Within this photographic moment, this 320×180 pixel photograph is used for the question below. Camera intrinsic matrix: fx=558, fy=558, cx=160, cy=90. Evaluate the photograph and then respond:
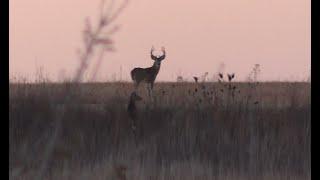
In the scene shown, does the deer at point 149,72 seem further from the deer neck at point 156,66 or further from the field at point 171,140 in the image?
the field at point 171,140

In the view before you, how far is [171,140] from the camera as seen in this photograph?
4316 millimetres

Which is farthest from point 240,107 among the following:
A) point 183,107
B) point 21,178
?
point 21,178

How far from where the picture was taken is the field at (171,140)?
11.1ft

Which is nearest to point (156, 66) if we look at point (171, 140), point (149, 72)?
point (149, 72)

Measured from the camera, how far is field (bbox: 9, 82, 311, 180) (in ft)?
11.1

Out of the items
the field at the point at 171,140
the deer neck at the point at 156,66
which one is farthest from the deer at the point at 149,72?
the field at the point at 171,140

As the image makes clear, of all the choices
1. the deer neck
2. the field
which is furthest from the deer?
the field

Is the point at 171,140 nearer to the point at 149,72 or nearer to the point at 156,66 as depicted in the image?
the point at 156,66

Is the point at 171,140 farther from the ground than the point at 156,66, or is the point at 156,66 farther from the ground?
the point at 156,66

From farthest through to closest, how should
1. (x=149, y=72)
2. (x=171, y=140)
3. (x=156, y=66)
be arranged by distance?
1. (x=149, y=72)
2. (x=156, y=66)
3. (x=171, y=140)

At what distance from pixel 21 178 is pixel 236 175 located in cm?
126

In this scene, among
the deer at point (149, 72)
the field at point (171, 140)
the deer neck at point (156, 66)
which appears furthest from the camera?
the deer neck at point (156, 66)

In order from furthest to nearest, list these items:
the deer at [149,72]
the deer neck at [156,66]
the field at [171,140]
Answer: the deer neck at [156,66] → the deer at [149,72] → the field at [171,140]
